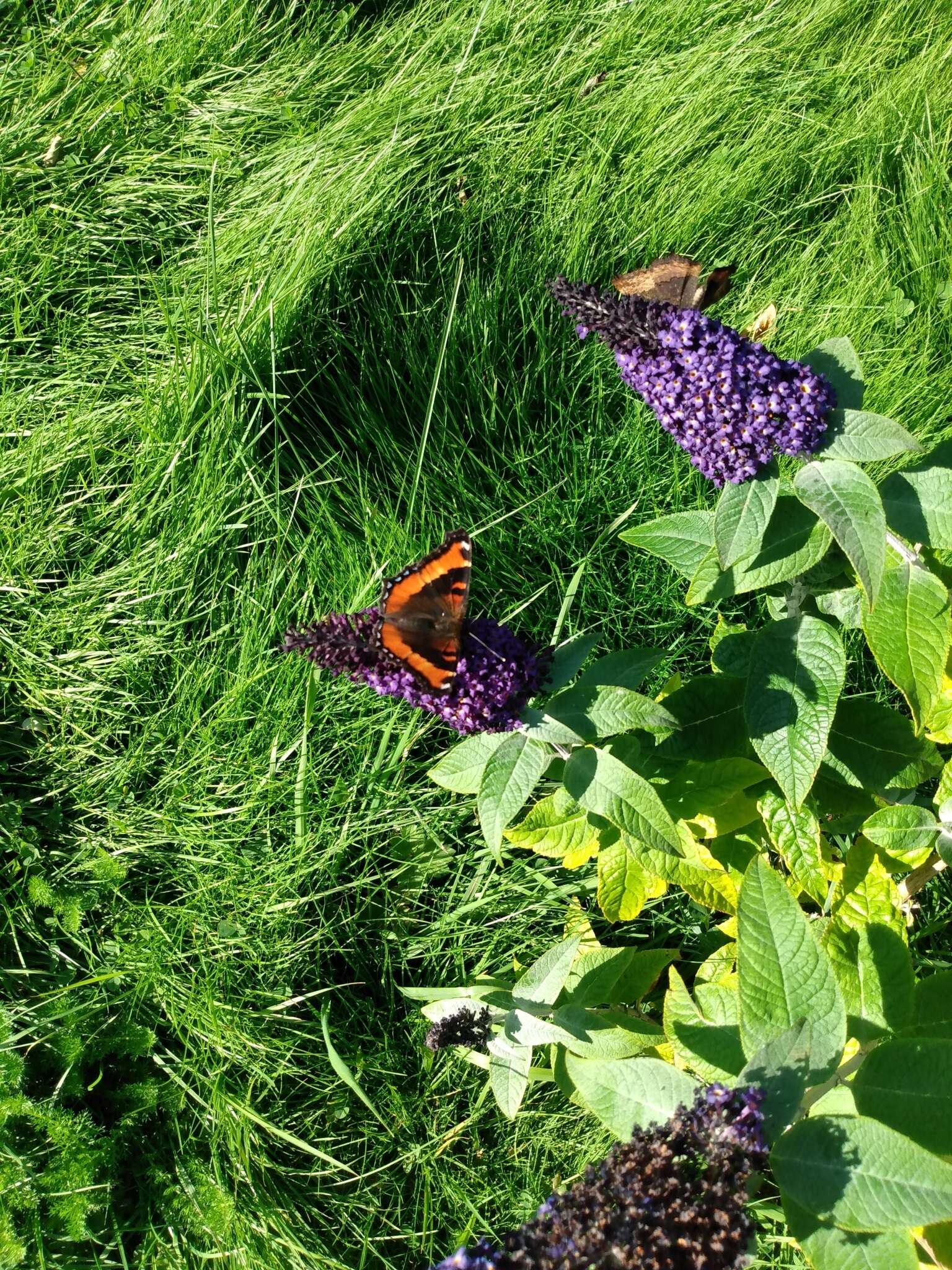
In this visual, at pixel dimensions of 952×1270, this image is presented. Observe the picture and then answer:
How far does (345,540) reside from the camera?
305 cm

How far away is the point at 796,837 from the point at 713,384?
1132 millimetres

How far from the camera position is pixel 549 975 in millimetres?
2160

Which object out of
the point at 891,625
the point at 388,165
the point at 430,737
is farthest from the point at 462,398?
the point at 891,625

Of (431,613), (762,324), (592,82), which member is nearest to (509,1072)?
(431,613)

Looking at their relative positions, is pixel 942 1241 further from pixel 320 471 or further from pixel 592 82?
pixel 592 82

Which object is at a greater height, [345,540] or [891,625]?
[891,625]

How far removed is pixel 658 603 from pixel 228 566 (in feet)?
4.54

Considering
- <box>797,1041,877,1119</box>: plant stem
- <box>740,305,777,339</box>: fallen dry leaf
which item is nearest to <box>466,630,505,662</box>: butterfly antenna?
<box>797,1041,877,1119</box>: plant stem

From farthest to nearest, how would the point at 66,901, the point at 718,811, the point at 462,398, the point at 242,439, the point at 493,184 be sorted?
the point at 493,184
the point at 462,398
the point at 242,439
the point at 66,901
the point at 718,811

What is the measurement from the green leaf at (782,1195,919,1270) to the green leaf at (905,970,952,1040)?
468 millimetres

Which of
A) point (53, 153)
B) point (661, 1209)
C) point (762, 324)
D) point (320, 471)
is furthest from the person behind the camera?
point (53, 153)

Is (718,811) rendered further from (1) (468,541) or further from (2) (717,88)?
(2) (717,88)

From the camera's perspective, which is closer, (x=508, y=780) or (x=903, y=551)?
(x=508, y=780)

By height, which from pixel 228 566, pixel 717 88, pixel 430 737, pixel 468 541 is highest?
pixel 717 88
